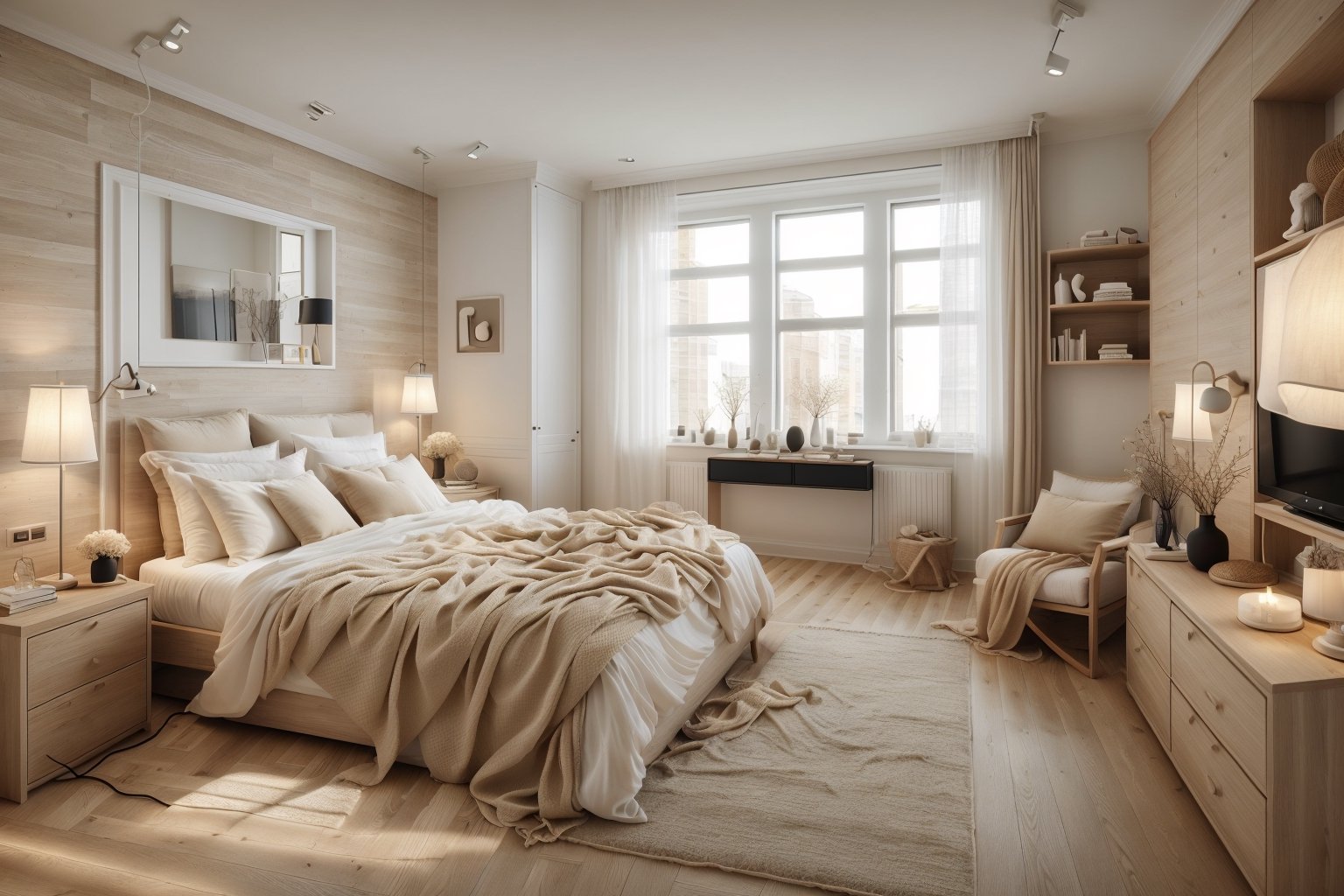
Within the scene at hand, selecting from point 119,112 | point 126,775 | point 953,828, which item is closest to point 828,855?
point 953,828

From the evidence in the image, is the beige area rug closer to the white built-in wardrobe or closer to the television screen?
the television screen

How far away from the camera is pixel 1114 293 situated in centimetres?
466

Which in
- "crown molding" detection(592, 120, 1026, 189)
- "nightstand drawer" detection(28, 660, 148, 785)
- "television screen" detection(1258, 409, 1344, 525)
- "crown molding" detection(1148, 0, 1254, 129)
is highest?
"crown molding" detection(592, 120, 1026, 189)

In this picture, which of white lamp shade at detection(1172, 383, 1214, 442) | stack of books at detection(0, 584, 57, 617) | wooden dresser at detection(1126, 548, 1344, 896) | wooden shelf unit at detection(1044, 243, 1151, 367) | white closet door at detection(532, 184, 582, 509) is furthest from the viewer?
white closet door at detection(532, 184, 582, 509)

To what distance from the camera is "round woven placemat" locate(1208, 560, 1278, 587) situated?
2623mm

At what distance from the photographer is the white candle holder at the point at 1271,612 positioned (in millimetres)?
2160

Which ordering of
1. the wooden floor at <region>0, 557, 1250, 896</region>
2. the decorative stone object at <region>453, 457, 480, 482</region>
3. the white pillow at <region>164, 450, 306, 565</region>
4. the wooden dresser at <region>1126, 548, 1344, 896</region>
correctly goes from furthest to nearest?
the decorative stone object at <region>453, 457, 480, 482</region> < the white pillow at <region>164, 450, 306, 565</region> < the wooden floor at <region>0, 557, 1250, 896</region> < the wooden dresser at <region>1126, 548, 1344, 896</region>

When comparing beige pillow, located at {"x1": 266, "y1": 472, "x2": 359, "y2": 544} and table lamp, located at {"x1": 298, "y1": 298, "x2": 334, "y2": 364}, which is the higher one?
table lamp, located at {"x1": 298, "y1": 298, "x2": 334, "y2": 364}

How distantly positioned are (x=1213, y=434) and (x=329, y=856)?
12.3 feet

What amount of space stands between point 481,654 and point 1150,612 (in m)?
2.47

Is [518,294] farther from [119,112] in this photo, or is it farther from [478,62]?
[119,112]

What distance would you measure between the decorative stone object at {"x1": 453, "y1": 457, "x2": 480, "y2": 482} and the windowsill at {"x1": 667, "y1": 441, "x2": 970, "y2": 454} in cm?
157

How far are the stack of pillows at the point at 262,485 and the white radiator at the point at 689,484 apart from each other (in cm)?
218

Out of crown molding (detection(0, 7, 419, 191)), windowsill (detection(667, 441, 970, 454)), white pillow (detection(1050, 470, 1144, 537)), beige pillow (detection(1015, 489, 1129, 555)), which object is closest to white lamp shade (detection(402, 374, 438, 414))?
crown molding (detection(0, 7, 419, 191))
